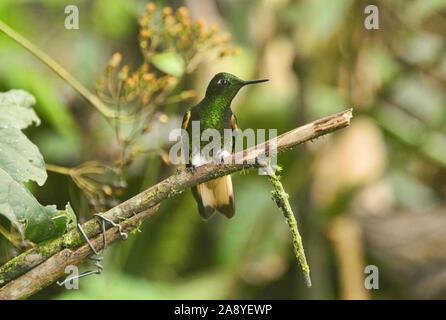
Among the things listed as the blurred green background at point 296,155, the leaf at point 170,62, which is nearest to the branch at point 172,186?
the leaf at point 170,62

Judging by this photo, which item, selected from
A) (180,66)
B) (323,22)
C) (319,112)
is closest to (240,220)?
(319,112)

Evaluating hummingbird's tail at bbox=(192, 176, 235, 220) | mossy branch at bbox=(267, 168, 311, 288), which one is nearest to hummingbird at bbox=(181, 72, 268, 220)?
hummingbird's tail at bbox=(192, 176, 235, 220)

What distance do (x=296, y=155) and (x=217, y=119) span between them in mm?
1677

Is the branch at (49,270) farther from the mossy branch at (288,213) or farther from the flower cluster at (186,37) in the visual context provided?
the flower cluster at (186,37)

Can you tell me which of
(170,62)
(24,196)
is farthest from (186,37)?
(24,196)

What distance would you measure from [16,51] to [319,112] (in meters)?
1.53

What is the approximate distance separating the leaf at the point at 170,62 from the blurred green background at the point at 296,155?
1.83ft

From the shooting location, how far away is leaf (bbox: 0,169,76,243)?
1168mm

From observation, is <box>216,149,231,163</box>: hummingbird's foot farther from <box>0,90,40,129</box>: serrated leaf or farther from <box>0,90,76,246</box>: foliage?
<box>0,90,40,129</box>: serrated leaf

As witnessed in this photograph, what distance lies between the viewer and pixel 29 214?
1.19 meters

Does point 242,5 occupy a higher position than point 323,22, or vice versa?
point 242,5

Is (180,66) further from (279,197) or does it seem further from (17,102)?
(279,197)

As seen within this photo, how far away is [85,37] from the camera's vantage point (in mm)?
3910

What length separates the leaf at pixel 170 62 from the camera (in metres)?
1.51
